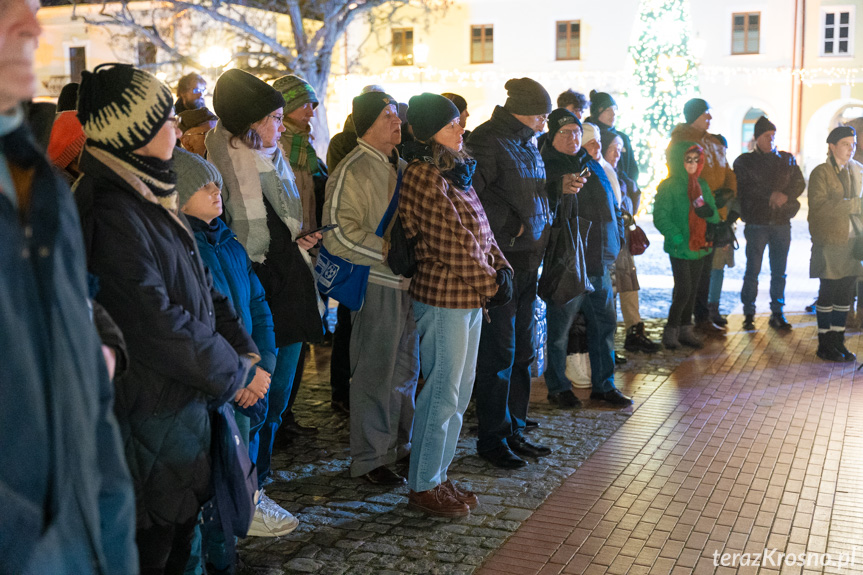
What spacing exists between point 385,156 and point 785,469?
3004mm

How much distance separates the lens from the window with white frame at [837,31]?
34.5 m

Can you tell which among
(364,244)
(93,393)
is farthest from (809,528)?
(93,393)

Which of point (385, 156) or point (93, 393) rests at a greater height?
point (385, 156)

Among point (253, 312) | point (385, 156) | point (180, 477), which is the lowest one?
point (180, 477)

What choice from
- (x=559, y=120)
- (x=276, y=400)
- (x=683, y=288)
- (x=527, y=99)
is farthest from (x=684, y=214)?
(x=276, y=400)

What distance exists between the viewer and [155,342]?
2680 mm

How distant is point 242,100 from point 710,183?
602cm

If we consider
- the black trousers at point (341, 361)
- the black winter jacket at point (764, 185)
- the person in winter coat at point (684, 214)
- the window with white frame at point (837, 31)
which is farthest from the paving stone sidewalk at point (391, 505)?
the window with white frame at point (837, 31)

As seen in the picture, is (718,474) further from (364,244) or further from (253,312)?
(253,312)

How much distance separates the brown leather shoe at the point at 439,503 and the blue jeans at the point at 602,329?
8.12 feet

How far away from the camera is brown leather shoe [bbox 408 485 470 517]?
4543 mm

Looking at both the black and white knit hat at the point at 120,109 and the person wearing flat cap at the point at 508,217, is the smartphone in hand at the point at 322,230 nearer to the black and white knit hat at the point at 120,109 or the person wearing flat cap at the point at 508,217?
the person wearing flat cap at the point at 508,217

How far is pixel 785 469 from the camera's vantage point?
5.30 metres

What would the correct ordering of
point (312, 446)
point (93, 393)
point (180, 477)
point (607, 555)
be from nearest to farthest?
point (93, 393) < point (180, 477) < point (607, 555) < point (312, 446)
